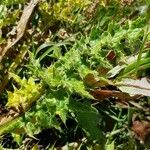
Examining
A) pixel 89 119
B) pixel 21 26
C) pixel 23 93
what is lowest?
pixel 89 119

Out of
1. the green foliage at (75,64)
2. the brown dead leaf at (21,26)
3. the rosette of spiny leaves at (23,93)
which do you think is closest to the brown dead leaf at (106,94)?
the green foliage at (75,64)

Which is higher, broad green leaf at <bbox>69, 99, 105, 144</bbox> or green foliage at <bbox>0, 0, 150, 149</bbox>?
green foliage at <bbox>0, 0, 150, 149</bbox>

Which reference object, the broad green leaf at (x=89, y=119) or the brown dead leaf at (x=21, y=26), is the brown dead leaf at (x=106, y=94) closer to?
the broad green leaf at (x=89, y=119)

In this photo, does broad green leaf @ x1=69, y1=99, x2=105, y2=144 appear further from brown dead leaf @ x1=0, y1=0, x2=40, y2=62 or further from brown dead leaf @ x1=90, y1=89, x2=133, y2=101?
brown dead leaf @ x1=0, y1=0, x2=40, y2=62

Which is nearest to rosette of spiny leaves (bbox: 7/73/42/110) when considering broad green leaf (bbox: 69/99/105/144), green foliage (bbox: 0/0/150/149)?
green foliage (bbox: 0/0/150/149)

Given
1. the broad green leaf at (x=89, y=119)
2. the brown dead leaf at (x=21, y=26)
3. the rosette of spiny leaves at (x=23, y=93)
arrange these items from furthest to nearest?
1. the brown dead leaf at (x=21, y=26)
2. the broad green leaf at (x=89, y=119)
3. the rosette of spiny leaves at (x=23, y=93)

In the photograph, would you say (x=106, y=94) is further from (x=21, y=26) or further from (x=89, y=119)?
(x=21, y=26)

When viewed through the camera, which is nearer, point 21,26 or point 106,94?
point 106,94

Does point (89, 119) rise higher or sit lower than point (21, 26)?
lower

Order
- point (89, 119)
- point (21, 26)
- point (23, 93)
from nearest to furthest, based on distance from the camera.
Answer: point (23, 93), point (89, 119), point (21, 26)

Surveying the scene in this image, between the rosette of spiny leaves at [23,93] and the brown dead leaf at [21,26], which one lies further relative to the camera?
the brown dead leaf at [21,26]

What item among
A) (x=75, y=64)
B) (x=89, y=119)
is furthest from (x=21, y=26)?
(x=89, y=119)
